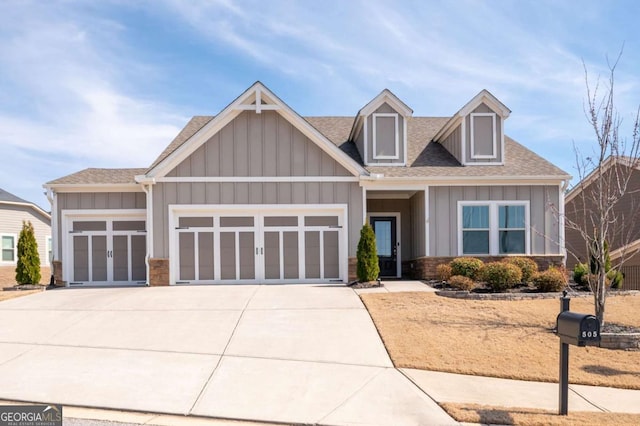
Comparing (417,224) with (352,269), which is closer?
(352,269)

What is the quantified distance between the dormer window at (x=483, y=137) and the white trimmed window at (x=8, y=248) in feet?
75.6

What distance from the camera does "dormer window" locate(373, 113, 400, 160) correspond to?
2038cm

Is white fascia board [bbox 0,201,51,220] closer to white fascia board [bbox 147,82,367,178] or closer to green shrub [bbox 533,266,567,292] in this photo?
white fascia board [bbox 147,82,367,178]

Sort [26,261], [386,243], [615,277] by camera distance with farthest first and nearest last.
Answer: [386,243], [26,261], [615,277]

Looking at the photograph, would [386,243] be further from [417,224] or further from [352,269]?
[352,269]

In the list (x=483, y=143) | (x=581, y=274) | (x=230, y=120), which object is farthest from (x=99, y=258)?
(x=581, y=274)

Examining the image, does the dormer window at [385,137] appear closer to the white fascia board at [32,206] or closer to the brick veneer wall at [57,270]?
the brick veneer wall at [57,270]

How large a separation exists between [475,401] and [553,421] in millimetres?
1181

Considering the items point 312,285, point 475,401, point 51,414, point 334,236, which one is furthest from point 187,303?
point 475,401

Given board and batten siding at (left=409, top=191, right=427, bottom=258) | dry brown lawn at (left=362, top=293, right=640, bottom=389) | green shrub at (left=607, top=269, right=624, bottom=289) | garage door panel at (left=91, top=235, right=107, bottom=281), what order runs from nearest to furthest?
1. dry brown lawn at (left=362, top=293, right=640, bottom=389)
2. green shrub at (left=607, top=269, right=624, bottom=289)
3. garage door panel at (left=91, top=235, right=107, bottom=281)
4. board and batten siding at (left=409, top=191, right=427, bottom=258)

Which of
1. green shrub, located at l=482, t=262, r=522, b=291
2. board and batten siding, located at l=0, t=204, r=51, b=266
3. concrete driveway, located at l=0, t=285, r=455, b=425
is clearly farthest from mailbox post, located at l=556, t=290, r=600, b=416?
board and batten siding, located at l=0, t=204, r=51, b=266

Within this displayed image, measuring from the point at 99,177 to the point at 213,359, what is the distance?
12.6 meters

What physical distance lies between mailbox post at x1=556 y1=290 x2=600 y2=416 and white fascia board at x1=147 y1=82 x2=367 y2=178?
11678 millimetres

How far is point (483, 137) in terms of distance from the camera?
20.4 m
